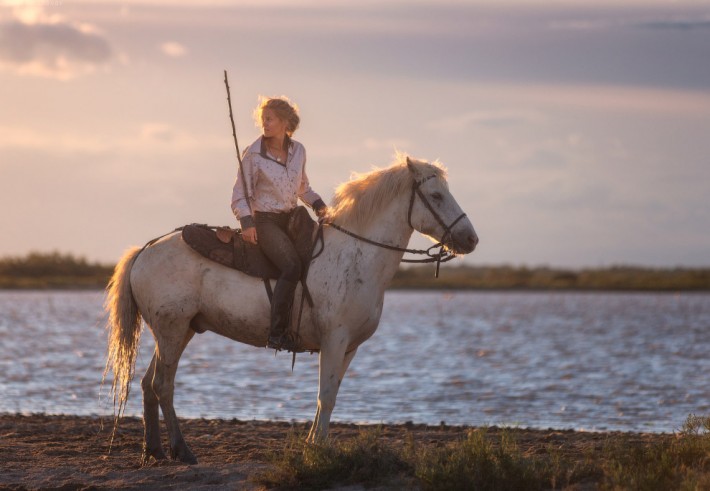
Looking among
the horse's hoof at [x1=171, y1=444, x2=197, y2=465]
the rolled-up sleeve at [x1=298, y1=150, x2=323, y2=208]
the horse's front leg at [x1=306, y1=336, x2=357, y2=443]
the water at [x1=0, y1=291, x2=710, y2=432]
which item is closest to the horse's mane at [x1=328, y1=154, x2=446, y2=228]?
the rolled-up sleeve at [x1=298, y1=150, x2=323, y2=208]

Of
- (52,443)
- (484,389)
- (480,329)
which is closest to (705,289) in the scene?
(480,329)

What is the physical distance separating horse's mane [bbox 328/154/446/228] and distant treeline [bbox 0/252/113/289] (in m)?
63.2

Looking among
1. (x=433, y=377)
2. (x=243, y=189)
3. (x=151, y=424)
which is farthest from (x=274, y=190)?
(x=433, y=377)

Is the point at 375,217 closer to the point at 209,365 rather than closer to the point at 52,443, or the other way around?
the point at 52,443

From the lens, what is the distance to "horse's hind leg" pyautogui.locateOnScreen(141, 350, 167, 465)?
9641 millimetres

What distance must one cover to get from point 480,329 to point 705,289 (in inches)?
2070

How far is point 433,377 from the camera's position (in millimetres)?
19469

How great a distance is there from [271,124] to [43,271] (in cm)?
6520

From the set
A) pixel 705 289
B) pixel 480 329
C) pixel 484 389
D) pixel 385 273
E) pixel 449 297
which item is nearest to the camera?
pixel 385 273

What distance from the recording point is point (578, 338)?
32344 millimetres

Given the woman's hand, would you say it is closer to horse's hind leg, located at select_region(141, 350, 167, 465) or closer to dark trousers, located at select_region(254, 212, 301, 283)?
dark trousers, located at select_region(254, 212, 301, 283)

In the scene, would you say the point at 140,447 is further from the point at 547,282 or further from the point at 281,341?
the point at 547,282

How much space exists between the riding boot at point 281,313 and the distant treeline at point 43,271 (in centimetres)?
6325

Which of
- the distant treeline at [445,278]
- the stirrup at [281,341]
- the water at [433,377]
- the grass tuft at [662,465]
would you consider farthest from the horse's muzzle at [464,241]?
the distant treeline at [445,278]
